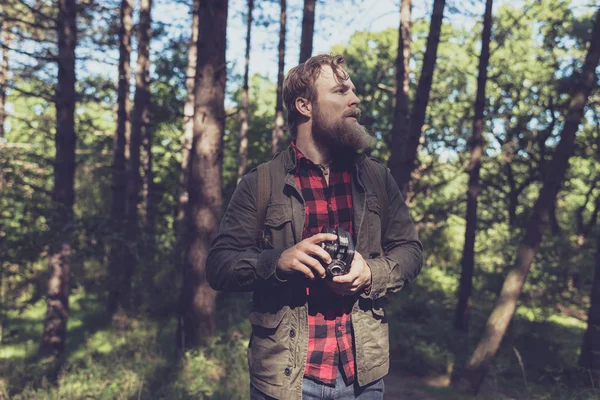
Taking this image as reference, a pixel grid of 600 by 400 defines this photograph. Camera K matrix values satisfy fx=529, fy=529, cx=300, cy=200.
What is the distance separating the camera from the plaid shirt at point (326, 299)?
92.2 inches

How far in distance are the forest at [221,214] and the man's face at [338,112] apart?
469cm

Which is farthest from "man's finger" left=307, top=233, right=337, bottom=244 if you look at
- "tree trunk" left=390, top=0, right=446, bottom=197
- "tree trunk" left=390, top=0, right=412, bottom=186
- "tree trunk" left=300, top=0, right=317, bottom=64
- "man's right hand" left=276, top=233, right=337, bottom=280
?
"tree trunk" left=300, top=0, right=317, bottom=64

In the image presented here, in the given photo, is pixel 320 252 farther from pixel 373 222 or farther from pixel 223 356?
pixel 223 356

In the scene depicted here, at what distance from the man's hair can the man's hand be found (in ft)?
2.66

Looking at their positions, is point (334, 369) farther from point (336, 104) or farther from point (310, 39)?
point (310, 39)

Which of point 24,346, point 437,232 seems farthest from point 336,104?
point 437,232

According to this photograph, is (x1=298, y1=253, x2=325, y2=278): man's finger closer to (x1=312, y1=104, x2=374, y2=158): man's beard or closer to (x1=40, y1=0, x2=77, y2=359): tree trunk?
(x1=312, y1=104, x2=374, y2=158): man's beard

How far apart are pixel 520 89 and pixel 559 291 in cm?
678

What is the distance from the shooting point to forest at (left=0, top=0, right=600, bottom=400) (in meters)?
8.34

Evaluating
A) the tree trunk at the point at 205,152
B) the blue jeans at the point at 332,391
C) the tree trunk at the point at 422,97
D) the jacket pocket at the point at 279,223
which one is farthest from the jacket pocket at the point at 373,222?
the tree trunk at the point at 422,97

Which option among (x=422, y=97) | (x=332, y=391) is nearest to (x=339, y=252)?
(x=332, y=391)

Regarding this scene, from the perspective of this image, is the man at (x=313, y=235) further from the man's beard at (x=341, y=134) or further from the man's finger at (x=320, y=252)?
the man's finger at (x=320, y=252)

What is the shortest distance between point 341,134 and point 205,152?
6.26 m

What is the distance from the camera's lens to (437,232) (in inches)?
875
